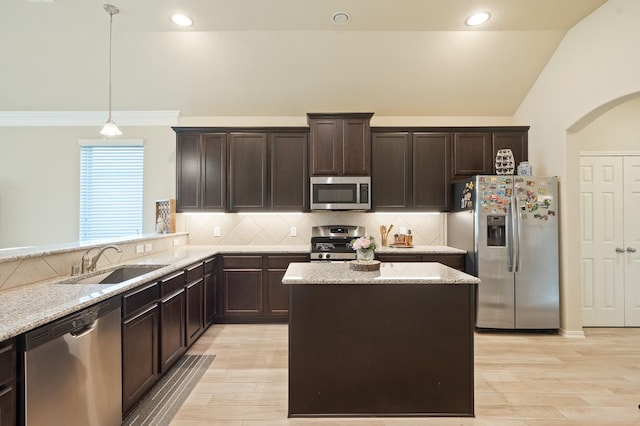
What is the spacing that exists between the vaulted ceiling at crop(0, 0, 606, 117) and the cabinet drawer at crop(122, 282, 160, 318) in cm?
273

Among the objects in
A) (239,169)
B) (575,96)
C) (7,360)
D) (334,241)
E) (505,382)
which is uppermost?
(575,96)

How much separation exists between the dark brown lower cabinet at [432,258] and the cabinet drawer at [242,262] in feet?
5.18

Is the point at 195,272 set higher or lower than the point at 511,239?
lower

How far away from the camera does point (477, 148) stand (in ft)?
14.3

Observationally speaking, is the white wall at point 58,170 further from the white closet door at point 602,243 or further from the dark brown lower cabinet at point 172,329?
the dark brown lower cabinet at point 172,329

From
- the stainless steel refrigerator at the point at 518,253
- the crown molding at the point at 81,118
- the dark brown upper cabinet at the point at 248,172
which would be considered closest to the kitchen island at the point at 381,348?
the stainless steel refrigerator at the point at 518,253

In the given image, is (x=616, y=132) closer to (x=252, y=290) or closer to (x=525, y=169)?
(x=525, y=169)

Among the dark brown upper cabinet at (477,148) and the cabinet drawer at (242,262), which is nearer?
the cabinet drawer at (242,262)

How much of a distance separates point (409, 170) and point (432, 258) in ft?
4.14

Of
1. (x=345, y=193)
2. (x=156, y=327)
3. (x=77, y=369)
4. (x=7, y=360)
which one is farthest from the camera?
(x=345, y=193)

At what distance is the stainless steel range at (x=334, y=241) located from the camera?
13.3 ft

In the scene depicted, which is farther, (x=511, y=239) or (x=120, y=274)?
(x=511, y=239)

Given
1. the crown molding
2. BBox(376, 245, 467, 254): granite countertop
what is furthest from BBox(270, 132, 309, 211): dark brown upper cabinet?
the crown molding

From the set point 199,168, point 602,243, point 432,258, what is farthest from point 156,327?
point 602,243
